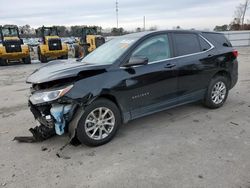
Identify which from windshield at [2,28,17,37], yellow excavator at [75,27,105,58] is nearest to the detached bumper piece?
yellow excavator at [75,27,105,58]

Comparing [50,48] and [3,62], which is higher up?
[50,48]

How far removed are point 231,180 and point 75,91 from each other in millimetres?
2284

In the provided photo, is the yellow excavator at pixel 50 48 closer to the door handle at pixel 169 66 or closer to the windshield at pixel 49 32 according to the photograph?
the windshield at pixel 49 32

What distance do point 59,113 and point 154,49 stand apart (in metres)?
1.97

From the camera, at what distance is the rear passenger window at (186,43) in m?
4.37

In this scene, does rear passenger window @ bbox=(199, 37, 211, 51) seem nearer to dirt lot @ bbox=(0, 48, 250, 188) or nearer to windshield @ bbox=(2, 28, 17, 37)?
Result: dirt lot @ bbox=(0, 48, 250, 188)

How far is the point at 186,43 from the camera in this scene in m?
4.53

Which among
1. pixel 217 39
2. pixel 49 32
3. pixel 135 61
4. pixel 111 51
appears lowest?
pixel 135 61

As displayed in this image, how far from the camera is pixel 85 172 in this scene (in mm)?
2986

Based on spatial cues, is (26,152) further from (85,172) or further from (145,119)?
(145,119)

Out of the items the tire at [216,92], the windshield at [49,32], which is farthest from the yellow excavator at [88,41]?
the tire at [216,92]

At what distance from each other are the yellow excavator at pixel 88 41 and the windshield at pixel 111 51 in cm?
1081

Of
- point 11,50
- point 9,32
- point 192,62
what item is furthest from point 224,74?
point 9,32

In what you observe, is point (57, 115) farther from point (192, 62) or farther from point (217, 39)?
point (217, 39)
